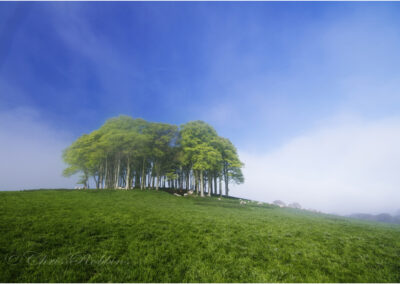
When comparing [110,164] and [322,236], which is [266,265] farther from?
[110,164]

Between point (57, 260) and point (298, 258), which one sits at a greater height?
point (57, 260)

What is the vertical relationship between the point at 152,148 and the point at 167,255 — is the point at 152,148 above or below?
above

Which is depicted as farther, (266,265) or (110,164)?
(110,164)

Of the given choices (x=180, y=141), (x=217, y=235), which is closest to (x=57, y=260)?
(x=217, y=235)

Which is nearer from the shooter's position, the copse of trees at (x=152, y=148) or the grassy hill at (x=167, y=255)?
the grassy hill at (x=167, y=255)

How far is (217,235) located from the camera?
10023 millimetres

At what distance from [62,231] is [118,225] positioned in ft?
8.72

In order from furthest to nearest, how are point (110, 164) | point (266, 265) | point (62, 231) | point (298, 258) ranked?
point (110, 164)
point (62, 231)
point (298, 258)
point (266, 265)

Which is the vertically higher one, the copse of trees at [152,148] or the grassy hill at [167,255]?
the copse of trees at [152,148]

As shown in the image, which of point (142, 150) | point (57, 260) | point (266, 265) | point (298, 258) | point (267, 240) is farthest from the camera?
point (142, 150)

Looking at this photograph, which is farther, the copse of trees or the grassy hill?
the copse of trees

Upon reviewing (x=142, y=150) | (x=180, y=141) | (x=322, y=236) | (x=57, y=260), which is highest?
(x=180, y=141)

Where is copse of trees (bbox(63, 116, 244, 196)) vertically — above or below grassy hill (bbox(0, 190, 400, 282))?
above

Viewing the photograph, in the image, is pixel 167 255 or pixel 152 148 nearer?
pixel 167 255
